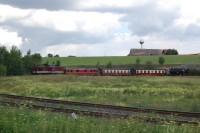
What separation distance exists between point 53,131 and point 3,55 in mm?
84697

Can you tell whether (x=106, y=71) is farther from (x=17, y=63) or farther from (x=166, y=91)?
(x=166, y=91)

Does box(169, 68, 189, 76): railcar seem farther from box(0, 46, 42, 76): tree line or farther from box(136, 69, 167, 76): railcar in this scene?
box(0, 46, 42, 76): tree line

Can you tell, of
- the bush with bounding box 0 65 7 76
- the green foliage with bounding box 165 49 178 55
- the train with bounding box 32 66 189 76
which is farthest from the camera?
the green foliage with bounding box 165 49 178 55

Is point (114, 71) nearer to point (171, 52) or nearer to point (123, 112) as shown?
point (123, 112)

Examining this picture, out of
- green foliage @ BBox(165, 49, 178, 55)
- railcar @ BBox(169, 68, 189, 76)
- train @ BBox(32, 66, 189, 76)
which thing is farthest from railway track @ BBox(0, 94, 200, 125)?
green foliage @ BBox(165, 49, 178, 55)

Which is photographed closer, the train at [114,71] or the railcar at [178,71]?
the railcar at [178,71]

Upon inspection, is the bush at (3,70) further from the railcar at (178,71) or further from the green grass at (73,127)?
the green grass at (73,127)

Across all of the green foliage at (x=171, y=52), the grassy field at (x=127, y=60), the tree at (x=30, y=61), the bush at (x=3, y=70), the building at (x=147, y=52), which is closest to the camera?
the bush at (x=3, y=70)

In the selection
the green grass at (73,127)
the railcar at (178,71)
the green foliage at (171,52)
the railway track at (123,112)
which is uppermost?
the green foliage at (171,52)

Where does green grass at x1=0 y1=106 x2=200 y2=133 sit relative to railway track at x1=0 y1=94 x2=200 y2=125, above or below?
above

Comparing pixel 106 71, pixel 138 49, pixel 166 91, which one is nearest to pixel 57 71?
pixel 106 71

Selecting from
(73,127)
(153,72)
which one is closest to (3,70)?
(153,72)

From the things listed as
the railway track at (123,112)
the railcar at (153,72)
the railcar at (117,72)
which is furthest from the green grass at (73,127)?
the railcar at (117,72)

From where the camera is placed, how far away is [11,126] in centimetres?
1496
